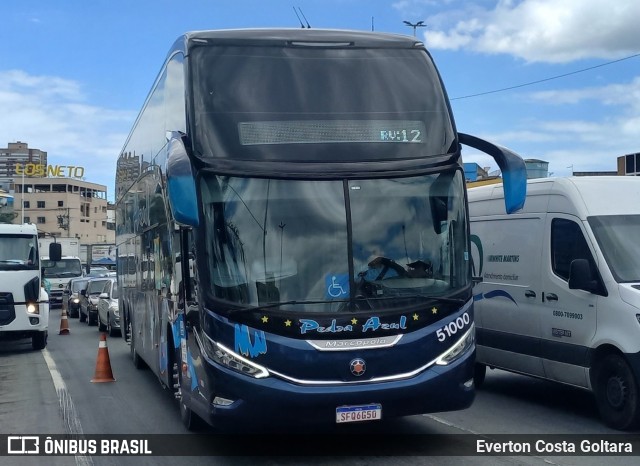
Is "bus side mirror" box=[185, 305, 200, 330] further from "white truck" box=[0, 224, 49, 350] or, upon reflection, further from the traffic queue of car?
the traffic queue of car

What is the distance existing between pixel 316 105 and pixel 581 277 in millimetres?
3581

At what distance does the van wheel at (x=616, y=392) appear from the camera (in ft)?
28.7

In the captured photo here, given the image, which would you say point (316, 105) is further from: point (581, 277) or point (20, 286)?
point (20, 286)

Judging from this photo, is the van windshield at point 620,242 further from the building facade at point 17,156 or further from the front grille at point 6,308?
the building facade at point 17,156

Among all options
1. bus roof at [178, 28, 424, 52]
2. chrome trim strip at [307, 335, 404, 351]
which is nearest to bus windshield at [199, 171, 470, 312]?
chrome trim strip at [307, 335, 404, 351]

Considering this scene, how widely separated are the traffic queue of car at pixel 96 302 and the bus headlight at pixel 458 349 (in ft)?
55.0

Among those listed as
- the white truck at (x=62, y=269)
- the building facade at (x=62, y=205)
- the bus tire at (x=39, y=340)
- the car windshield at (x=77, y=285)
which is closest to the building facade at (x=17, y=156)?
the building facade at (x=62, y=205)

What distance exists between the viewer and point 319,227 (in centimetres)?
748

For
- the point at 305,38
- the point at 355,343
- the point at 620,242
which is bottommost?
the point at 355,343

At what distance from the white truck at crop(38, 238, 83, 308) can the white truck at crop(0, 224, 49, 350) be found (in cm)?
2211

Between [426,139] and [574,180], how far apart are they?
2.87 metres

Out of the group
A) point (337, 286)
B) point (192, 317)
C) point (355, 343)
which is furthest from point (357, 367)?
point (192, 317)

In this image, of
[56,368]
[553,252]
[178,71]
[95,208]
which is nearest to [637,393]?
[553,252]

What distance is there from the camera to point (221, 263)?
291 inches
